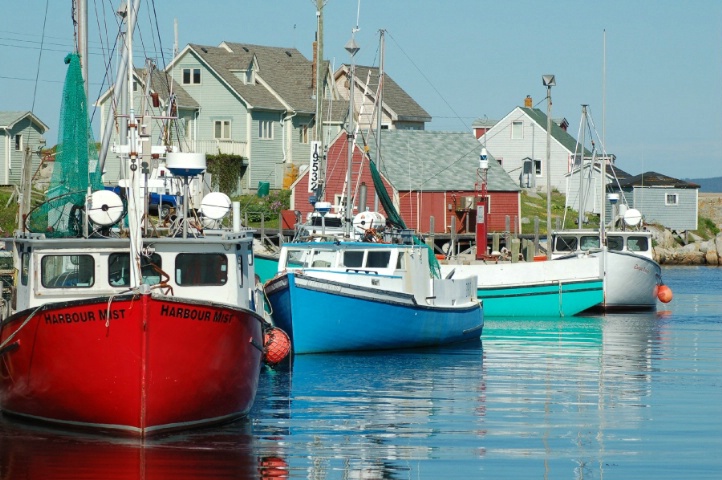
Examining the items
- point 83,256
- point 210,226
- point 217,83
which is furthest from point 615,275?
point 217,83

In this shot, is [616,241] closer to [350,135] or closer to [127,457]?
[350,135]

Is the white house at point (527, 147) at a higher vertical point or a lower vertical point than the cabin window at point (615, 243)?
higher

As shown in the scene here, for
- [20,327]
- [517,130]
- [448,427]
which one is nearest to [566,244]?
[448,427]

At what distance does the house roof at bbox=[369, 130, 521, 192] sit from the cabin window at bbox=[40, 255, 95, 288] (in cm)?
4014

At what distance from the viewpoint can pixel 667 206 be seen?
74.6 meters

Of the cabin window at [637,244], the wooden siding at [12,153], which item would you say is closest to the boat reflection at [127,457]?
Result: the cabin window at [637,244]

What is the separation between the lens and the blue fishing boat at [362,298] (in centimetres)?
2378

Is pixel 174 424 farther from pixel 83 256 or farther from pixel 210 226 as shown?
pixel 210 226

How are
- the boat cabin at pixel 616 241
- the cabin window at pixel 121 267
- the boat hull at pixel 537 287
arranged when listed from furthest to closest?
1. the boat cabin at pixel 616 241
2. the boat hull at pixel 537 287
3. the cabin window at pixel 121 267

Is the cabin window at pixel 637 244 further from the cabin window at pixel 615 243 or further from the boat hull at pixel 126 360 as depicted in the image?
the boat hull at pixel 126 360

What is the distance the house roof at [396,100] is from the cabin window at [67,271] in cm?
5456

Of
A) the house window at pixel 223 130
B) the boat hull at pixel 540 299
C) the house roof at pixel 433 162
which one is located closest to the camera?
the boat hull at pixel 540 299

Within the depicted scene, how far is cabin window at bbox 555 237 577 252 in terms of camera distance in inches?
1594

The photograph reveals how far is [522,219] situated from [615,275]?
2622 cm
